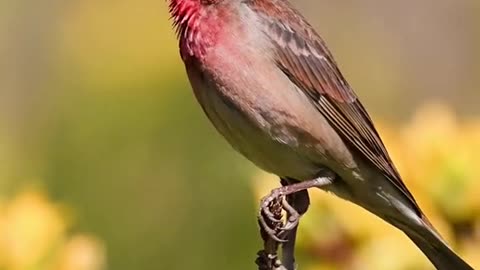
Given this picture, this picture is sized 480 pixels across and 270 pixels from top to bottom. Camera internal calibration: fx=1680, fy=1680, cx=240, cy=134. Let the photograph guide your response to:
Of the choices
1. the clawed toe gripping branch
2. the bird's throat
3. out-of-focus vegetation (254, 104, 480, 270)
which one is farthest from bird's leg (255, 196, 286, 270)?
the bird's throat

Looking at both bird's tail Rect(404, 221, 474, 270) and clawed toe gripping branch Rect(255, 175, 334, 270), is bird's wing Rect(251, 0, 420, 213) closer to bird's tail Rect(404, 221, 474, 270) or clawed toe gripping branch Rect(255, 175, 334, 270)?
bird's tail Rect(404, 221, 474, 270)

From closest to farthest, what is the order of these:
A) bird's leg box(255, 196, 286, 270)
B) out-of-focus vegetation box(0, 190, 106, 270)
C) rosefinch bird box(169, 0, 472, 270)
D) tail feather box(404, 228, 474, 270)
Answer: bird's leg box(255, 196, 286, 270), out-of-focus vegetation box(0, 190, 106, 270), rosefinch bird box(169, 0, 472, 270), tail feather box(404, 228, 474, 270)

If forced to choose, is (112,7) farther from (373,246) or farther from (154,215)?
(373,246)

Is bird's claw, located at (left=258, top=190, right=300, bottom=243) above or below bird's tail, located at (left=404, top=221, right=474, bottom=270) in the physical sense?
above

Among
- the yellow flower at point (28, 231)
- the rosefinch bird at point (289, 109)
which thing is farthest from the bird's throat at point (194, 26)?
the yellow flower at point (28, 231)

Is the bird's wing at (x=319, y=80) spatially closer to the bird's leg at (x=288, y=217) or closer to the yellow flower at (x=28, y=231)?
the bird's leg at (x=288, y=217)

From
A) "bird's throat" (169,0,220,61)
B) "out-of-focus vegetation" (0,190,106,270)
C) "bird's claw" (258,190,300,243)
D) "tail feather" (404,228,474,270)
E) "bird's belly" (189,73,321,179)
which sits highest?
"bird's throat" (169,0,220,61)

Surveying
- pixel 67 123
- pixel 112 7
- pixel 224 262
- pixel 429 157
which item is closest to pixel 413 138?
pixel 429 157

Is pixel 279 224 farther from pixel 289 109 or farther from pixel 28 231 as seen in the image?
pixel 28 231
